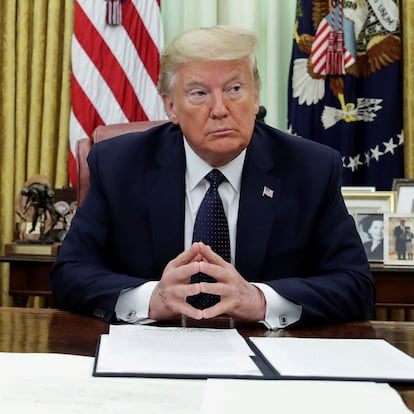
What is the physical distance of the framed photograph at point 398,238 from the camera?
2.97 meters

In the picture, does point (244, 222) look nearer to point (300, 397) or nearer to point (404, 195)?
point (300, 397)

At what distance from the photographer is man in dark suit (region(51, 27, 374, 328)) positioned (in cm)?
197

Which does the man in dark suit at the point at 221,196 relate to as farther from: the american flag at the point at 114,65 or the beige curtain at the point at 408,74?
the american flag at the point at 114,65

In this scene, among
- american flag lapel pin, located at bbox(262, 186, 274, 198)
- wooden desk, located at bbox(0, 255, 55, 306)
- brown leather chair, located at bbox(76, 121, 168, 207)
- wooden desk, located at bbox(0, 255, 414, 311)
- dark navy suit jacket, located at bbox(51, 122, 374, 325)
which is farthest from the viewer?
wooden desk, located at bbox(0, 255, 55, 306)

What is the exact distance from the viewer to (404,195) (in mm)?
3307

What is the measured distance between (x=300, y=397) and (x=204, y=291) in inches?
24.6

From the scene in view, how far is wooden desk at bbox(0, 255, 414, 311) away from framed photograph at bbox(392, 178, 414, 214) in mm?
433

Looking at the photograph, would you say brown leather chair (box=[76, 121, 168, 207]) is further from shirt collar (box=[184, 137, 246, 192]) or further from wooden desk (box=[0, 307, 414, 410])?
wooden desk (box=[0, 307, 414, 410])

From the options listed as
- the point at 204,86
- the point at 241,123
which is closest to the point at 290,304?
the point at 241,123

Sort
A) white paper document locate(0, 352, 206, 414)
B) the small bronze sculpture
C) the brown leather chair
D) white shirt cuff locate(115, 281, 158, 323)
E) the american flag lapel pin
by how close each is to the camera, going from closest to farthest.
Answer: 1. white paper document locate(0, 352, 206, 414)
2. white shirt cuff locate(115, 281, 158, 323)
3. the american flag lapel pin
4. the brown leather chair
5. the small bronze sculpture

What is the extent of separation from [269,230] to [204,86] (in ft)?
1.48

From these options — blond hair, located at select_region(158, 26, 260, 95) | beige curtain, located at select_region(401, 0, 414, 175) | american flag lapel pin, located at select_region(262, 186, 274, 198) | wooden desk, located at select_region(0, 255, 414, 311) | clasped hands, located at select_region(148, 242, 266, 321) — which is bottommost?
wooden desk, located at select_region(0, 255, 414, 311)

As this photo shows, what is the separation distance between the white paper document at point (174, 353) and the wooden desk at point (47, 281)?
1.57m

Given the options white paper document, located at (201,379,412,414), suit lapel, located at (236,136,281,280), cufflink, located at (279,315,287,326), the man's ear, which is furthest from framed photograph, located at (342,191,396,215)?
white paper document, located at (201,379,412,414)
